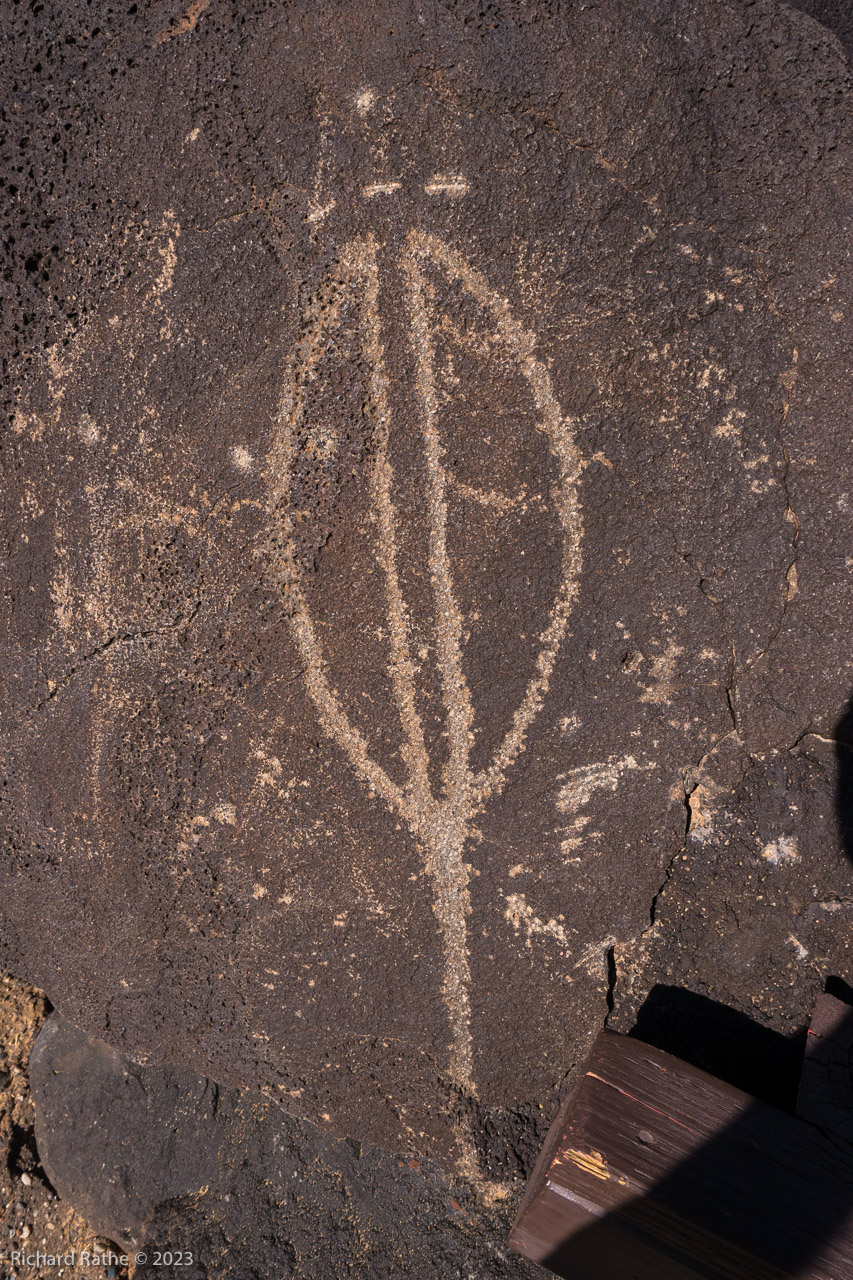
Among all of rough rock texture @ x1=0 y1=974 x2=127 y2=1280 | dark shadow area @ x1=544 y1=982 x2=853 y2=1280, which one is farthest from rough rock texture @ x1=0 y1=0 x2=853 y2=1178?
rough rock texture @ x1=0 y1=974 x2=127 y2=1280

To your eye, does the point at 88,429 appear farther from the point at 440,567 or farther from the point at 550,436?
the point at 550,436

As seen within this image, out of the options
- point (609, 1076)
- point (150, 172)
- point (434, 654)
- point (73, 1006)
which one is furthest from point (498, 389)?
point (73, 1006)

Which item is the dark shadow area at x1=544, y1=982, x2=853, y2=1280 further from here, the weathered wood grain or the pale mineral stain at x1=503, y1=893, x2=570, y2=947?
the pale mineral stain at x1=503, y1=893, x2=570, y2=947

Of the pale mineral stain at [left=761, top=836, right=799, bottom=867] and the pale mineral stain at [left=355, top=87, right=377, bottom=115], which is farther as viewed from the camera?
the pale mineral stain at [left=761, top=836, right=799, bottom=867]

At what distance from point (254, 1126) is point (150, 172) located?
220 centimetres

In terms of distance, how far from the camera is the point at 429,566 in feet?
4.92

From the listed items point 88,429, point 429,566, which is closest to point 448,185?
point 429,566

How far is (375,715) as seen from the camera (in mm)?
1550

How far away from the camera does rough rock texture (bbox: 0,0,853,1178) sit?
54.3 inches

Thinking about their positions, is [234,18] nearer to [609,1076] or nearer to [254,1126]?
[609,1076]

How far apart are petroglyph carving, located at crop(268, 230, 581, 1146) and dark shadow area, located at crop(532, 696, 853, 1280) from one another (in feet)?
1.48

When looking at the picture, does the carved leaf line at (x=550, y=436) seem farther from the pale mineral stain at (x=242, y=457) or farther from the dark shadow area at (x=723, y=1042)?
the dark shadow area at (x=723, y=1042)

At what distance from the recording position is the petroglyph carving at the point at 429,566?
143 cm

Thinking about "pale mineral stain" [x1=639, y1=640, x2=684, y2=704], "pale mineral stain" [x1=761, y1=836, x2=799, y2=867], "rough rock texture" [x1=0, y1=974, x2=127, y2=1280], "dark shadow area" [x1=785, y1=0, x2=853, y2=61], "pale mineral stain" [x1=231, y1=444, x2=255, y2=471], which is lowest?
"rough rock texture" [x1=0, y1=974, x2=127, y2=1280]
